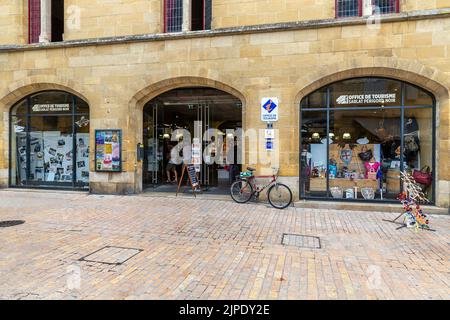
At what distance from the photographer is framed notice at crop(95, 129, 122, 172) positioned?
10.3 metres

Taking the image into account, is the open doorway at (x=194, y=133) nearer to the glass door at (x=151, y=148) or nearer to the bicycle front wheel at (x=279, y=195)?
the glass door at (x=151, y=148)

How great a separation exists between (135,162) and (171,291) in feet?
24.4

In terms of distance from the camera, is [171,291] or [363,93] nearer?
[171,291]

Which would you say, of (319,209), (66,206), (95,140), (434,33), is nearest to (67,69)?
(95,140)

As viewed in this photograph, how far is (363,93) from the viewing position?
29.2 ft

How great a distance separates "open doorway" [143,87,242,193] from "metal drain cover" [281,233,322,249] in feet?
18.3

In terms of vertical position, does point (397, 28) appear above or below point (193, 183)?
above

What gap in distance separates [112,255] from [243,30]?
724 centimetres

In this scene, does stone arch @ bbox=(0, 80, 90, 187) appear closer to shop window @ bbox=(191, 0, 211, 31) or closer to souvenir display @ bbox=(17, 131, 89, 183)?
souvenir display @ bbox=(17, 131, 89, 183)

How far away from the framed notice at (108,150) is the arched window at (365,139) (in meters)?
5.94

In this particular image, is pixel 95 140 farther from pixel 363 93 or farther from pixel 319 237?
pixel 363 93

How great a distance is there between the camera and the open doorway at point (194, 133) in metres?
11.5

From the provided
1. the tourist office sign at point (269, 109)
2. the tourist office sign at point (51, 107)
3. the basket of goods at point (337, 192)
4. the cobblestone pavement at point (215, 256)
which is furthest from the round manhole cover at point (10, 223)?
the basket of goods at point (337, 192)
